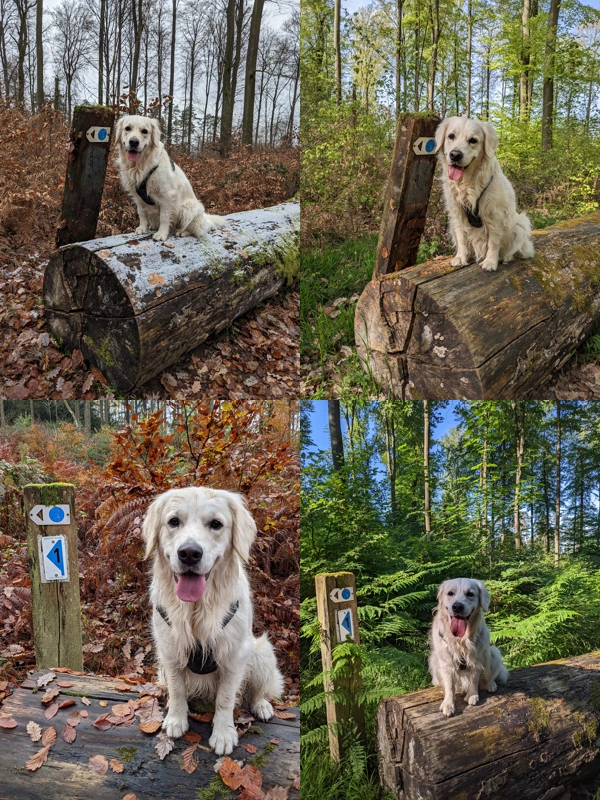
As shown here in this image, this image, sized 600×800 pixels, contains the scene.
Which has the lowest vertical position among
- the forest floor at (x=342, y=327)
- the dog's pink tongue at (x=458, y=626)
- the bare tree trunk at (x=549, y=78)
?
the dog's pink tongue at (x=458, y=626)

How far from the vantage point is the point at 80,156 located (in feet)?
16.0

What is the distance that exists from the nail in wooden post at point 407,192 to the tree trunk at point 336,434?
1345 mm

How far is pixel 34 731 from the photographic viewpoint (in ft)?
8.80

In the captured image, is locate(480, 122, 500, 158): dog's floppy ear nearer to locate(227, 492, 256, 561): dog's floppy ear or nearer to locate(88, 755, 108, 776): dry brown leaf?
locate(227, 492, 256, 561): dog's floppy ear

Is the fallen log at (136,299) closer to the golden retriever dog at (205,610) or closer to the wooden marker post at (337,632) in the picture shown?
the golden retriever dog at (205,610)

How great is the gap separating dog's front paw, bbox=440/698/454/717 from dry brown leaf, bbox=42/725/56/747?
222 centimetres

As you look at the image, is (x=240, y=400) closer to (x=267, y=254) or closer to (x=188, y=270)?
(x=188, y=270)

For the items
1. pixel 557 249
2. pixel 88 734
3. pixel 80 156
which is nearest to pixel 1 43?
pixel 80 156

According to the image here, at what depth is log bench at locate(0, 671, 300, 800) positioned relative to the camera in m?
2.48

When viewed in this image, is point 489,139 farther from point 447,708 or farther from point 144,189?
point 447,708

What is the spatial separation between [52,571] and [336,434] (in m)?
2.49

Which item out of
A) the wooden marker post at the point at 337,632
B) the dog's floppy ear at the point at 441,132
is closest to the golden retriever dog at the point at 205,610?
the wooden marker post at the point at 337,632

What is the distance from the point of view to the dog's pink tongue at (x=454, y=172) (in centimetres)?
430

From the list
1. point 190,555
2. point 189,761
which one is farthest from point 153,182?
point 189,761
